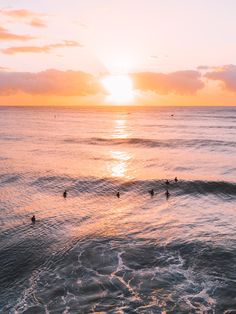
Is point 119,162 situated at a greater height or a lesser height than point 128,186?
greater

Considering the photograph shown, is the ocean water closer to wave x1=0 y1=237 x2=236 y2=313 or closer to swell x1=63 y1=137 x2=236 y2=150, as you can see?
wave x1=0 y1=237 x2=236 y2=313

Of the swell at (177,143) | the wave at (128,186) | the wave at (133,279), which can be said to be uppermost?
the swell at (177,143)

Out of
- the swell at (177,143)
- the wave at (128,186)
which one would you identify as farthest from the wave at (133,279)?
the swell at (177,143)

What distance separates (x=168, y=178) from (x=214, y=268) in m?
32.7

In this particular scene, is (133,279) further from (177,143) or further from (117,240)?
(177,143)

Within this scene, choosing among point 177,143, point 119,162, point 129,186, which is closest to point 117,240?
point 129,186

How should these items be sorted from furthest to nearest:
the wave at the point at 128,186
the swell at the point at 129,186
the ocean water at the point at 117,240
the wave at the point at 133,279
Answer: the swell at the point at 129,186 < the wave at the point at 128,186 < the ocean water at the point at 117,240 < the wave at the point at 133,279

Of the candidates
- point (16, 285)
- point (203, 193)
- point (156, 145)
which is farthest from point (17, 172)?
point (156, 145)

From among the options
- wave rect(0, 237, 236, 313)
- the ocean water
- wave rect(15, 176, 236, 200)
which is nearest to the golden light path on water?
the ocean water

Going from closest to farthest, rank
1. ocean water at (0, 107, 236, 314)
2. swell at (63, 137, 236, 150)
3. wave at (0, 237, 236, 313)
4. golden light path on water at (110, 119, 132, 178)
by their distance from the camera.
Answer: wave at (0, 237, 236, 313), ocean water at (0, 107, 236, 314), golden light path on water at (110, 119, 132, 178), swell at (63, 137, 236, 150)

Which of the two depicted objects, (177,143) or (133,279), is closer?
(133,279)

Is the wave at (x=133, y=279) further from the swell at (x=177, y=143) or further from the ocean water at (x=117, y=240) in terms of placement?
the swell at (x=177, y=143)

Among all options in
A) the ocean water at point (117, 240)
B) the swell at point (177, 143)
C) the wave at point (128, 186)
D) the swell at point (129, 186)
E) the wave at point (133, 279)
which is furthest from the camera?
the swell at point (177, 143)

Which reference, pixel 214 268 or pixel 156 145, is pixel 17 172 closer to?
pixel 214 268
